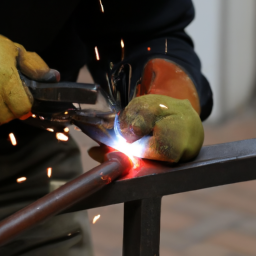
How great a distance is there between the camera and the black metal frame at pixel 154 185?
20.8 inches

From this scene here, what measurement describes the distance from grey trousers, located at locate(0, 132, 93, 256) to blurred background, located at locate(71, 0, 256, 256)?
0.04 metres

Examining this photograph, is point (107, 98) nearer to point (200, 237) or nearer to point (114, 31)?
point (114, 31)

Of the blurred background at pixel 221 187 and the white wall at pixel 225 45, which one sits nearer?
the blurred background at pixel 221 187

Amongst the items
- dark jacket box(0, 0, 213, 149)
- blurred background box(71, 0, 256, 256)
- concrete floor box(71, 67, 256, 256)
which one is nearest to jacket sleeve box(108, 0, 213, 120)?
dark jacket box(0, 0, 213, 149)

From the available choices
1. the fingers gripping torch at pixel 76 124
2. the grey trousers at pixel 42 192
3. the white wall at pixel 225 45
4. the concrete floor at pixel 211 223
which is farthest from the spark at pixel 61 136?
the white wall at pixel 225 45

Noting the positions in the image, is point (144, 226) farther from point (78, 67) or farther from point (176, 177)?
point (78, 67)

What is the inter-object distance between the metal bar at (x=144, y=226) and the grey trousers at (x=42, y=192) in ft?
0.50

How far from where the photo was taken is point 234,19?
105 inches

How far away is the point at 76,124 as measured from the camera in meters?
0.61

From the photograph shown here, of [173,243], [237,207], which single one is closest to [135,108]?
[173,243]

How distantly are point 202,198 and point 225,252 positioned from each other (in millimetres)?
379

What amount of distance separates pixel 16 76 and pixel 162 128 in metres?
0.19

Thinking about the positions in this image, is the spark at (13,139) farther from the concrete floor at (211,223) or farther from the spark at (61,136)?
the concrete floor at (211,223)

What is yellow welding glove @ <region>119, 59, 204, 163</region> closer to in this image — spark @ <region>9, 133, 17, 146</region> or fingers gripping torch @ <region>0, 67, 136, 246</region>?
fingers gripping torch @ <region>0, 67, 136, 246</region>
